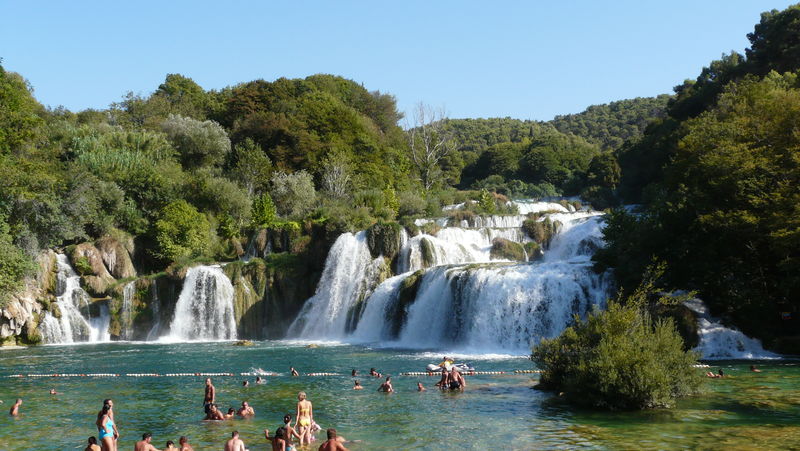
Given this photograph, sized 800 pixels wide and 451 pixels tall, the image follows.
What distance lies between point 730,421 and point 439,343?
17849 mm

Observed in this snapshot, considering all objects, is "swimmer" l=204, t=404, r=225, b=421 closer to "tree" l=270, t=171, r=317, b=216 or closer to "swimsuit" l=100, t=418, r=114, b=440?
"swimsuit" l=100, t=418, r=114, b=440

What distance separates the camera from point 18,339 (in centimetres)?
3741

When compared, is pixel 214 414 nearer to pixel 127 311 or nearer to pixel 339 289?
pixel 339 289

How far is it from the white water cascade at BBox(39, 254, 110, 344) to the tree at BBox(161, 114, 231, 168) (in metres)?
20.0

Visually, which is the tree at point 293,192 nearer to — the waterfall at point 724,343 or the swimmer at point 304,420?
the waterfall at point 724,343

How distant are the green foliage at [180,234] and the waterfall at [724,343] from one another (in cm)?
3079

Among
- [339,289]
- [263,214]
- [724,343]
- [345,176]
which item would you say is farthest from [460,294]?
[345,176]

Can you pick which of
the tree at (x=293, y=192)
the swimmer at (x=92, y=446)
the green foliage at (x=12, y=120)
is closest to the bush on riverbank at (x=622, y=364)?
the swimmer at (x=92, y=446)

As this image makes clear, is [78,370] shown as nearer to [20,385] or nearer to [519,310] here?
[20,385]

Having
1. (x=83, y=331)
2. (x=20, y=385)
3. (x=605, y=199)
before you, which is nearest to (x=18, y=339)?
(x=83, y=331)

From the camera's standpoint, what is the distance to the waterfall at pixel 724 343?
26.2 meters

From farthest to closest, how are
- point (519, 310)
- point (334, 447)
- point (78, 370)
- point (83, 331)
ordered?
point (83, 331) < point (519, 310) < point (78, 370) < point (334, 447)

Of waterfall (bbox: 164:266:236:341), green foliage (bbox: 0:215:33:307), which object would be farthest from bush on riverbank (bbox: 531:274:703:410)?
green foliage (bbox: 0:215:33:307)

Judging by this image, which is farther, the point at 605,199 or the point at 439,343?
the point at 605,199
